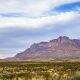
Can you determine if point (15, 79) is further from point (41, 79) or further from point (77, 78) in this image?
point (77, 78)

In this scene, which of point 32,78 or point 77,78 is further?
point 32,78

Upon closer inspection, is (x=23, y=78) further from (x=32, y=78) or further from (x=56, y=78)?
(x=56, y=78)

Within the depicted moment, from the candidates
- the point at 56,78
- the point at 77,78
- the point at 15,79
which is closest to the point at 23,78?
the point at 15,79

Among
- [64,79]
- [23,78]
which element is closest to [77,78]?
[64,79]

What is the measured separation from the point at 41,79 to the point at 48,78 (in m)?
1.08

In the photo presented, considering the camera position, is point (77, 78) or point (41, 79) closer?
point (77, 78)

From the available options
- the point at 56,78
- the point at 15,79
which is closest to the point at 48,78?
the point at 56,78

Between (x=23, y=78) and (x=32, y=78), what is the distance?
79 cm

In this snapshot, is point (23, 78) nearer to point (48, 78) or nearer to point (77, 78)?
point (48, 78)

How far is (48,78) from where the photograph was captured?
28.2 metres

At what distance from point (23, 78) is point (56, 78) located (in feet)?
10.6

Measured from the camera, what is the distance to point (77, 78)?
24312mm

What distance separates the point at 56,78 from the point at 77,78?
4651 millimetres

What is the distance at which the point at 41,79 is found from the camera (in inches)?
1075
